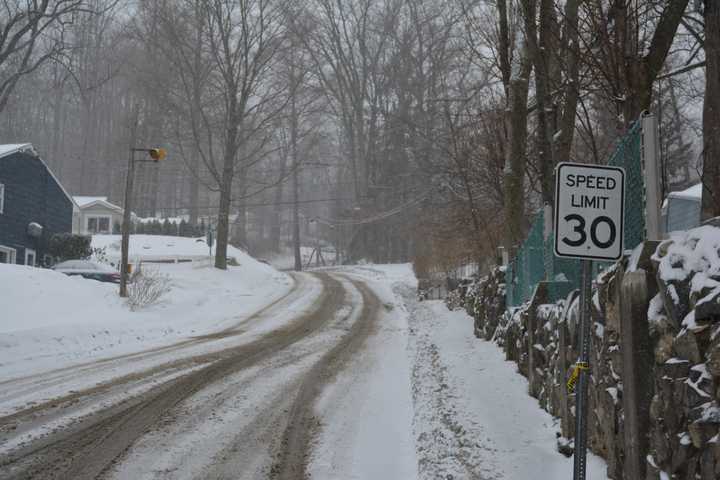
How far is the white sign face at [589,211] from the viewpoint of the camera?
15.0 feet

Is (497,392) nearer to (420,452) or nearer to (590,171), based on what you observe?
(420,452)

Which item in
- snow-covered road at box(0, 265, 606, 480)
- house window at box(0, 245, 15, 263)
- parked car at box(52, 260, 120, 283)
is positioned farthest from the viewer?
house window at box(0, 245, 15, 263)

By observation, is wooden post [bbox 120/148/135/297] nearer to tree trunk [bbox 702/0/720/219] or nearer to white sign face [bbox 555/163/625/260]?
tree trunk [bbox 702/0/720/219]

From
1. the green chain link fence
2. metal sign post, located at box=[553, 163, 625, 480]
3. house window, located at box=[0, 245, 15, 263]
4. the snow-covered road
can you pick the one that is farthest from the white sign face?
house window, located at box=[0, 245, 15, 263]

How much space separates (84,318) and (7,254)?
624 inches

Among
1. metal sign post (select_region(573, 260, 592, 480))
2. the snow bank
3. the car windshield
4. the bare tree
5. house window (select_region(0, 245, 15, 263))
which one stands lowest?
metal sign post (select_region(573, 260, 592, 480))

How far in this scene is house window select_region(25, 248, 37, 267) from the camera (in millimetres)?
30969

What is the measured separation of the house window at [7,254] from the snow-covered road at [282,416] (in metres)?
18.3

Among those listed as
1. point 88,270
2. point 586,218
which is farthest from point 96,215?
point 586,218

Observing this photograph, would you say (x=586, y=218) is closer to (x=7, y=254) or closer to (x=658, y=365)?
(x=658, y=365)

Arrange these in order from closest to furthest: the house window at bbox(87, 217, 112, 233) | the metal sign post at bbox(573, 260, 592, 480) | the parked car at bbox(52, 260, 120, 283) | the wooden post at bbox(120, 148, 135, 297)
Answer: the metal sign post at bbox(573, 260, 592, 480), the wooden post at bbox(120, 148, 135, 297), the parked car at bbox(52, 260, 120, 283), the house window at bbox(87, 217, 112, 233)

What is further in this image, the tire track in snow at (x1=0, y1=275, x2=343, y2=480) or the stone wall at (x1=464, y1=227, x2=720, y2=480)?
the tire track in snow at (x1=0, y1=275, x2=343, y2=480)

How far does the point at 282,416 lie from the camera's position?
818 centimetres

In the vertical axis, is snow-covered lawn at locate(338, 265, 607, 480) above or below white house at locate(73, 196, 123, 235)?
below
